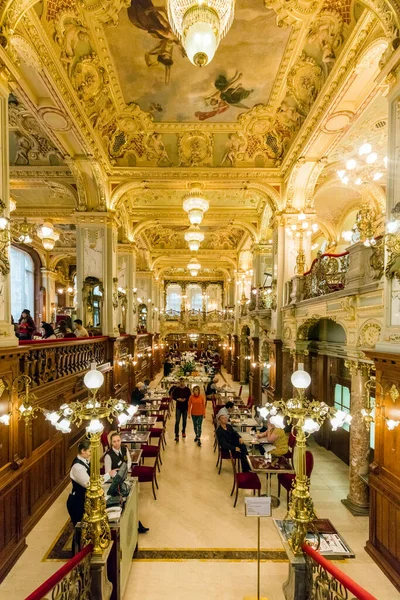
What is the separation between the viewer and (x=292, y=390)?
10.4 m

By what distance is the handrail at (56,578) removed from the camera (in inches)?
105

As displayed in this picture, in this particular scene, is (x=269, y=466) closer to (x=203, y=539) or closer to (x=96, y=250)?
(x=203, y=539)

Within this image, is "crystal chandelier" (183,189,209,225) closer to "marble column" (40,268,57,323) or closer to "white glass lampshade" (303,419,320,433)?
"white glass lampshade" (303,419,320,433)

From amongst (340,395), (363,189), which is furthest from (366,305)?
(363,189)

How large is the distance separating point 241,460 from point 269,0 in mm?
9496

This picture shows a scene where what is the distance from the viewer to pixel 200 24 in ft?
11.6

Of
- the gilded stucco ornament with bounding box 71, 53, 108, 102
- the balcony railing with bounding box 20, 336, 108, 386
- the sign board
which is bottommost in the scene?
the sign board

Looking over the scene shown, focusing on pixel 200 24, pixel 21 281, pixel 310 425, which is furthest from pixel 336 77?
pixel 21 281

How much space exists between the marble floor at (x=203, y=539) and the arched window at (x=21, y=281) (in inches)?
562

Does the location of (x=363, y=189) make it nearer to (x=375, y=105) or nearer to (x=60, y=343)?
(x=375, y=105)

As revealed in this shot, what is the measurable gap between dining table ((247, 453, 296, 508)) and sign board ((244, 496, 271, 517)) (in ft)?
8.74

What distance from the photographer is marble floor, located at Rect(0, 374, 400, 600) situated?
4.60m

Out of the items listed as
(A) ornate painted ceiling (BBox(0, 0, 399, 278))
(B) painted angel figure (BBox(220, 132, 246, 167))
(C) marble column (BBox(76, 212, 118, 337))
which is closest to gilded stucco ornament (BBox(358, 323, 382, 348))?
(A) ornate painted ceiling (BBox(0, 0, 399, 278))

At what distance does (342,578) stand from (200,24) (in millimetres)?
5522
